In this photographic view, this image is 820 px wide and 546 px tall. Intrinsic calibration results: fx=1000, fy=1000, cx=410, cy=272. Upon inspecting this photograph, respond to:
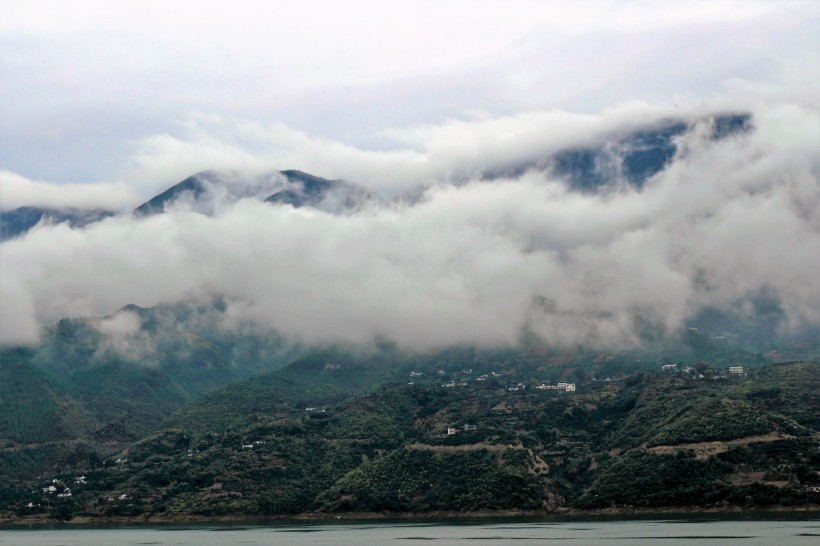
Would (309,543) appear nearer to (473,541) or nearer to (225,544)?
(225,544)

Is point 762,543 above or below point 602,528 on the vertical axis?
above

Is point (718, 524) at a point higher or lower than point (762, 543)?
lower

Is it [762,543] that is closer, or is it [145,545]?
[762,543]

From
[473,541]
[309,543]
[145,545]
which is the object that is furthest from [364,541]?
[145,545]

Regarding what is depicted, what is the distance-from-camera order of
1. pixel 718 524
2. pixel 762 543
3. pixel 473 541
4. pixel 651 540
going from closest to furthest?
pixel 762 543 < pixel 651 540 < pixel 473 541 < pixel 718 524

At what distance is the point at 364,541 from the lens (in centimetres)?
19325

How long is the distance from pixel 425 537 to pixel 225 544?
39150 mm

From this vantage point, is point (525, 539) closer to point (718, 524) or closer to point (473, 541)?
point (473, 541)

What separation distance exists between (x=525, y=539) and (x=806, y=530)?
47.7 m

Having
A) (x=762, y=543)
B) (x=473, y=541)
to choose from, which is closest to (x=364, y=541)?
(x=473, y=541)

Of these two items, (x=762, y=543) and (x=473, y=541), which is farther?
(x=473, y=541)

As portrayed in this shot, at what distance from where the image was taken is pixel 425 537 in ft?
650

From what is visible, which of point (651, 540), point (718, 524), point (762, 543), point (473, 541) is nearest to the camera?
point (762, 543)

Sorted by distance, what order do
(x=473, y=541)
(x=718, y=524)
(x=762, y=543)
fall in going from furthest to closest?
1. (x=718, y=524)
2. (x=473, y=541)
3. (x=762, y=543)
